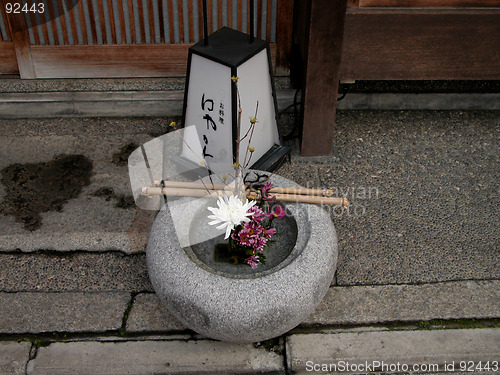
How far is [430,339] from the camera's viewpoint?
327 centimetres

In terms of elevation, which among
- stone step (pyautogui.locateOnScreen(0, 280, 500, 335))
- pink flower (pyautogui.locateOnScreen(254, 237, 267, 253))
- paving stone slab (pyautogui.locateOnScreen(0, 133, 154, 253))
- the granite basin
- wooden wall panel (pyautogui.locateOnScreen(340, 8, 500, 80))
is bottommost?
stone step (pyautogui.locateOnScreen(0, 280, 500, 335))

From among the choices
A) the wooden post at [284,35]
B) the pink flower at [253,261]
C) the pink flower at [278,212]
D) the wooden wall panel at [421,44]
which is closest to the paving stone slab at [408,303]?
the pink flower at [253,261]

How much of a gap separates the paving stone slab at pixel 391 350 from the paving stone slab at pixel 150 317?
0.74 metres

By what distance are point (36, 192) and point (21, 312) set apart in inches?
46.2

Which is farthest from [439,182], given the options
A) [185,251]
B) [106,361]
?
[106,361]

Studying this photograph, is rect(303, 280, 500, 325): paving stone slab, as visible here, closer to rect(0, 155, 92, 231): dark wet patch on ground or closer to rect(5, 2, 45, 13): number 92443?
rect(0, 155, 92, 231): dark wet patch on ground

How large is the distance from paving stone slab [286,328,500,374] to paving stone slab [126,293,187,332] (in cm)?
74

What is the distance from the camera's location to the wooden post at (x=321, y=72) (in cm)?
386

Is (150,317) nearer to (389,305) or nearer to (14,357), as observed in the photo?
(14,357)

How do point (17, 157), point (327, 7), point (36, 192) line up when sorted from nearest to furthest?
point (327, 7)
point (36, 192)
point (17, 157)

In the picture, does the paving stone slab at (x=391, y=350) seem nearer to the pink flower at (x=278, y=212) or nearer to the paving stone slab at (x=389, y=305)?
the paving stone slab at (x=389, y=305)

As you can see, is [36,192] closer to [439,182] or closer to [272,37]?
[272,37]

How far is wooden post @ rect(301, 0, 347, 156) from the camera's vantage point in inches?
152

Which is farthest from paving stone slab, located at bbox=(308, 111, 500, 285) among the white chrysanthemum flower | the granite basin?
the white chrysanthemum flower
